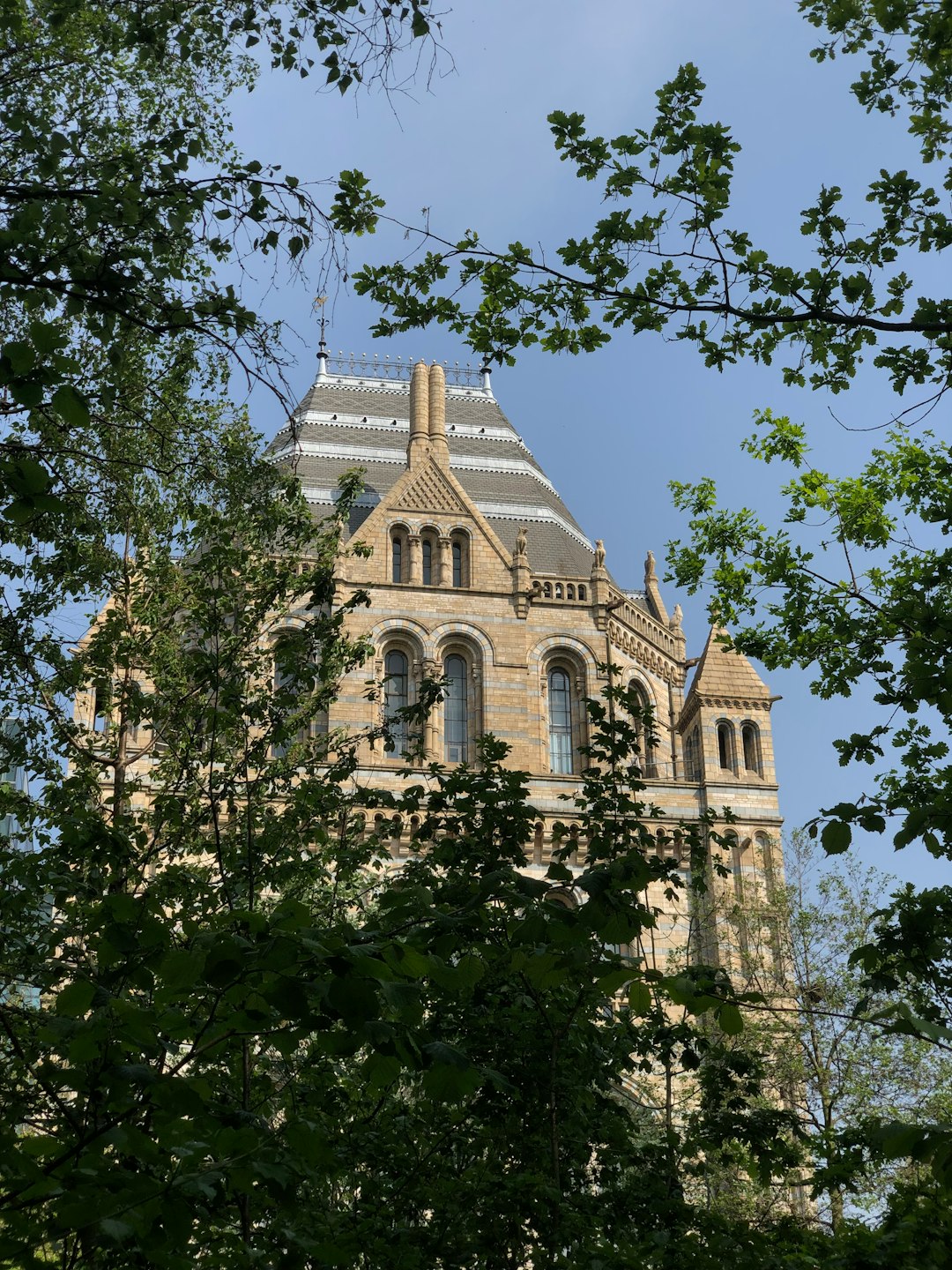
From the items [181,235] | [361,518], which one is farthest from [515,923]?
[361,518]

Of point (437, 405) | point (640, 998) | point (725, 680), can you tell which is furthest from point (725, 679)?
point (640, 998)

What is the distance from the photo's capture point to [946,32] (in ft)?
34.9

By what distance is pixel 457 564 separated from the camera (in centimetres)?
4244

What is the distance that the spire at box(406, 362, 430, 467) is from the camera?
146 ft

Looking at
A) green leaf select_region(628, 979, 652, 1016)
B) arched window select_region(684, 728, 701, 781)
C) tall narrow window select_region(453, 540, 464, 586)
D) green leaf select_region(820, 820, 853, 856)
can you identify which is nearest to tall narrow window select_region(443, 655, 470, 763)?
tall narrow window select_region(453, 540, 464, 586)

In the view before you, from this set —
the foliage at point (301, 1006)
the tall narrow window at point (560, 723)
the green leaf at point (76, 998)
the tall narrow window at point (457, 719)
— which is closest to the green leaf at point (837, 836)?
the foliage at point (301, 1006)

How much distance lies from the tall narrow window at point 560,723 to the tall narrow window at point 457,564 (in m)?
3.71

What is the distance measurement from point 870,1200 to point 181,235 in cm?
2476

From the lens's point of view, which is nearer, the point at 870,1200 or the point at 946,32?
the point at 946,32

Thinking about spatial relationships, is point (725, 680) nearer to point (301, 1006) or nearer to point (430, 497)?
point (430, 497)

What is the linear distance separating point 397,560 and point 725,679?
1013 centimetres

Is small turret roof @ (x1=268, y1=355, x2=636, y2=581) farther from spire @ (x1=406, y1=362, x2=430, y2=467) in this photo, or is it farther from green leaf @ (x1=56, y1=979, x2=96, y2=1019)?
green leaf @ (x1=56, y1=979, x2=96, y2=1019)

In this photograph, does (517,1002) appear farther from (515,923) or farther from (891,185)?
(891,185)

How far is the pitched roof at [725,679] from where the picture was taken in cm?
4241
